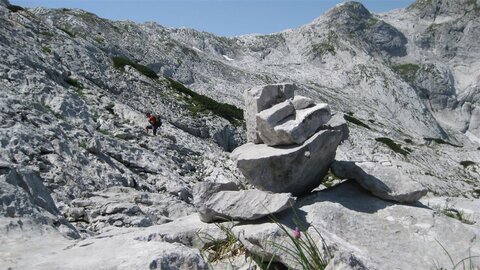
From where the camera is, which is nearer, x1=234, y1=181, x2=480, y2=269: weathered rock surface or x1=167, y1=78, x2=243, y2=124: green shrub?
x1=234, y1=181, x2=480, y2=269: weathered rock surface

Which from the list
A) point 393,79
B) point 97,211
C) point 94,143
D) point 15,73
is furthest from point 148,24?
point 97,211

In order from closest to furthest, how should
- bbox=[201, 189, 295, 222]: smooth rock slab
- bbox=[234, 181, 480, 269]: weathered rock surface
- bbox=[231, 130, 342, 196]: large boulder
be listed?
1. bbox=[234, 181, 480, 269]: weathered rock surface
2. bbox=[201, 189, 295, 222]: smooth rock slab
3. bbox=[231, 130, 342, 196]: large boulder

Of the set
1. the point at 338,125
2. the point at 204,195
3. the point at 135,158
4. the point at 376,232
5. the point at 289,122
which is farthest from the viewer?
the point at 135,158

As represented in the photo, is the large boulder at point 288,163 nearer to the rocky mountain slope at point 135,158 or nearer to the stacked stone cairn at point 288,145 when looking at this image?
the stacked stone cairn at point 288,145

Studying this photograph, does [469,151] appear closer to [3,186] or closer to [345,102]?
[345,102]

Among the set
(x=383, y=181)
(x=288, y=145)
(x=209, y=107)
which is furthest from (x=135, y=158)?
(x=209, y=107)

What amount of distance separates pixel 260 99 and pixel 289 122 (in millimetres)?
1292

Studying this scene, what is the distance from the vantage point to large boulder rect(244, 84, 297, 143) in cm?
1175

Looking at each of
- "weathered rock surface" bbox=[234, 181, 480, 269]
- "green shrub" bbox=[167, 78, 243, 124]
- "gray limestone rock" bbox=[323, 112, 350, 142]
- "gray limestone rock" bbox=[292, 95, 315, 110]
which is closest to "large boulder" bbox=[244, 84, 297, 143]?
"gray limestone rock" bbox=[292, 95, 315, 110]

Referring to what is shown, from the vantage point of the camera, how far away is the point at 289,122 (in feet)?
35.7

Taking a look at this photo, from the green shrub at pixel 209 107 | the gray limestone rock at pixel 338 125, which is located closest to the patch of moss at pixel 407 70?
the green shrub at pixel 209 107

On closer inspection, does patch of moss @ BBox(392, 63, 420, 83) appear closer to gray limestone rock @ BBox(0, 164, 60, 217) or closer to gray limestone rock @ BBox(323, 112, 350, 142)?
gray limestone rock @ BBox(323, 112, 350, 142)

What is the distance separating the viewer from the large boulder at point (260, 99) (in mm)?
11750

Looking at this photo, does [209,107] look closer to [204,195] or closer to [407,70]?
[204,195]
